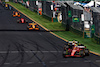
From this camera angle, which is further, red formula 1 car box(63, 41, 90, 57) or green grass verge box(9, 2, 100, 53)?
green grass verge box(9, 2, 100, 53)

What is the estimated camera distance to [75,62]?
20.7 metres

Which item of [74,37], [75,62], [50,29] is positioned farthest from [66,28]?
[75,62]

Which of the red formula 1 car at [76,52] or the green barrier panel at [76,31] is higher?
the green barrier panel at [76,31]

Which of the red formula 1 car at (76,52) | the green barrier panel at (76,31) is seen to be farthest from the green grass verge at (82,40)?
the red formula 1 car at (76,52)

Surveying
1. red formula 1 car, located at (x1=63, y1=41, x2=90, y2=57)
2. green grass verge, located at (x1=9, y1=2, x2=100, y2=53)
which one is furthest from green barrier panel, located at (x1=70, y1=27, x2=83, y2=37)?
red formula 1 car, located at (x1=63, y1=41, x2=90, y2=57)

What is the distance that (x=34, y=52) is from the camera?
24.6 metres

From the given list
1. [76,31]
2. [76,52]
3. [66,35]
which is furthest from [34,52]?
[76,31]

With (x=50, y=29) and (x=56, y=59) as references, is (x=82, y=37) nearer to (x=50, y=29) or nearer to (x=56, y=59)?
(x=50, y=29)

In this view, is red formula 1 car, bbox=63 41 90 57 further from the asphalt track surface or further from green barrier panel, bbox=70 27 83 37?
green barrier panel, bbox=70 27 83 37

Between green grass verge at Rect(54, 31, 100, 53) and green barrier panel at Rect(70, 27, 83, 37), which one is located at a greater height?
green barrier panel at Rect(70, 27, 83, 37)

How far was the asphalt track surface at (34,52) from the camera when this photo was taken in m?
20.4

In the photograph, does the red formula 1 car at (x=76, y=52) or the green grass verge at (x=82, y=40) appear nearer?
the red formula 1 car at (x=76, y=52)

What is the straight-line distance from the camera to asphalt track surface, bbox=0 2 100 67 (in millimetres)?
20375

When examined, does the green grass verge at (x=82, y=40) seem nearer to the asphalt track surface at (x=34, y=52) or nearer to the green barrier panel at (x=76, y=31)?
the green barrier panel at (x=76, y=31)
